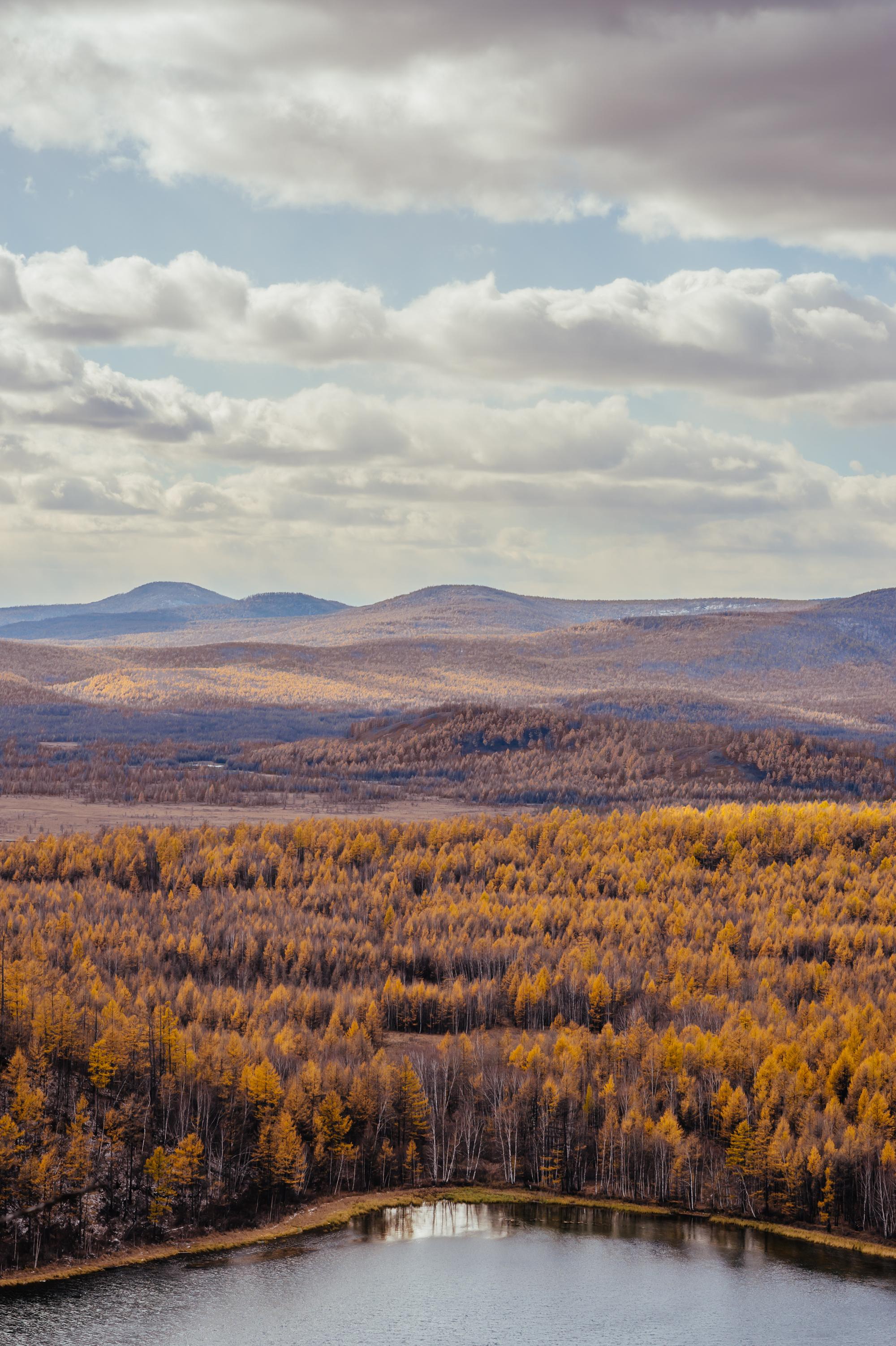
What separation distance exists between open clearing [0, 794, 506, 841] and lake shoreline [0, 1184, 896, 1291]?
57.3m

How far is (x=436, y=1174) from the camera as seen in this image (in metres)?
46.6

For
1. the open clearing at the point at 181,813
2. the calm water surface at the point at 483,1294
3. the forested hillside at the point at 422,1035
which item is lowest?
the calm water surface at the point at 483,1294

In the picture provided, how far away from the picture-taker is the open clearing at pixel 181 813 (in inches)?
4107

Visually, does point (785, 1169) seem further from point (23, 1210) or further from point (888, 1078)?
point (23, 1210)

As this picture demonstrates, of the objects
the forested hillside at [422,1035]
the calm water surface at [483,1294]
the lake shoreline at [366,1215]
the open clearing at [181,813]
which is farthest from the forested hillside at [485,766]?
the calm water surface at [483,1294]

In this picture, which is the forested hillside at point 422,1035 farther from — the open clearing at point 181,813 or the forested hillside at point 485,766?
the forested hillside at point 485,766

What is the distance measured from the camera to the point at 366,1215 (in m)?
43.9

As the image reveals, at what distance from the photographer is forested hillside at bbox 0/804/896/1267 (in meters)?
44.4

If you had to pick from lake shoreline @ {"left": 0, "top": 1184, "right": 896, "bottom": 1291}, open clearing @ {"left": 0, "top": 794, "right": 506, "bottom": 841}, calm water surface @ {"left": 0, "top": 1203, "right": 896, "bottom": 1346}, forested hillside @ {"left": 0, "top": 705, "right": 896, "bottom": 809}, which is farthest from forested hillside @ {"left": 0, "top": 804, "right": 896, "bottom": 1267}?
forested hillside @ {"left": 0, "top": 705, "right": 896, "bottom": 809}

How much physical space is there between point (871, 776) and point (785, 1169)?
10472 centimetres

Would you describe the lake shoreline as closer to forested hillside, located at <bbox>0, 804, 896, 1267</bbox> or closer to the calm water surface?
the calm water surface

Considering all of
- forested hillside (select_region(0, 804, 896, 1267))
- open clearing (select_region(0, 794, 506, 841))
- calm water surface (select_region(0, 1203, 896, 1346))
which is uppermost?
open clearing (select_region(0, 794, 506, 841))

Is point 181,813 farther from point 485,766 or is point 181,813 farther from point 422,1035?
point 422,1035

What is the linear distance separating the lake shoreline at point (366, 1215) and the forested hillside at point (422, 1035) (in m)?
0.69
